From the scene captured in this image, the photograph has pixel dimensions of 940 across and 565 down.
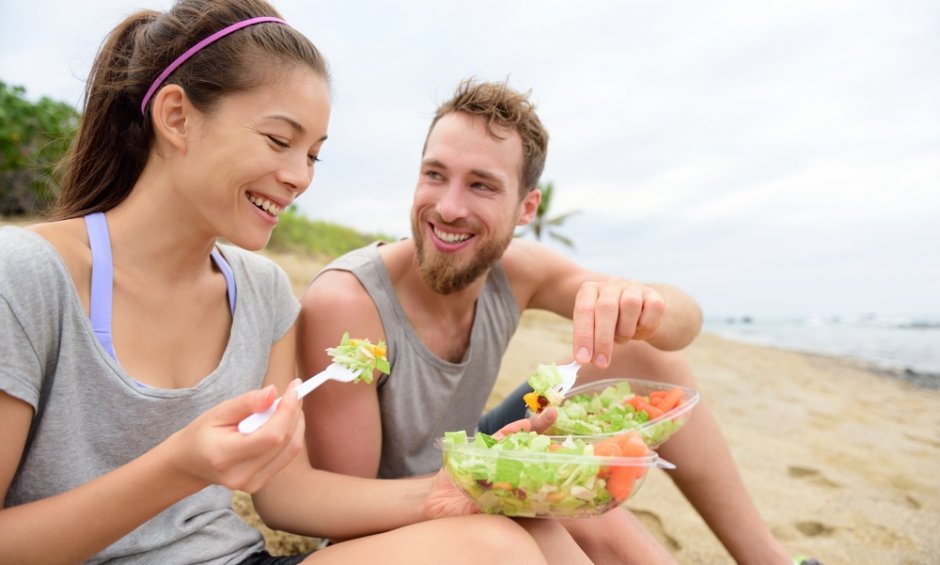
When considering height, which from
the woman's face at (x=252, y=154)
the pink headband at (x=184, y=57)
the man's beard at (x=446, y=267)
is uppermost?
the pink headband at (x=184, y=57)

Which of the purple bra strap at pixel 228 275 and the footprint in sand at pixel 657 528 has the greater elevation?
the purple bra strap at pixel 228 275

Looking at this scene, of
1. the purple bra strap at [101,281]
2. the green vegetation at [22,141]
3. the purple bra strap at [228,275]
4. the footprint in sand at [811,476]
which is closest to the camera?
the purple bra strap at [101,281]

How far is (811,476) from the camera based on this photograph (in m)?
4.25

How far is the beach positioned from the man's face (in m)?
1.15

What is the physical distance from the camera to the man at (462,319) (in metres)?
2.26

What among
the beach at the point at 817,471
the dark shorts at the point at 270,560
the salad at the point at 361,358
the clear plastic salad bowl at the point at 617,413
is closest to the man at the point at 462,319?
the clear plastic salad bowl at the point at 617,413

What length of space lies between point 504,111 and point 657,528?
7.44 feet

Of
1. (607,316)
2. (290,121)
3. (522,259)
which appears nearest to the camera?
(290,121)

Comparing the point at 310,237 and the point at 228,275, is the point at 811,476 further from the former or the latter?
the point at 310,237

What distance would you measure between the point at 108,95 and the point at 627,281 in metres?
1.72

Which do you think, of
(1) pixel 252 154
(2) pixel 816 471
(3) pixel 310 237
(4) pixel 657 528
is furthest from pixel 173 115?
(3) pixel 310 237

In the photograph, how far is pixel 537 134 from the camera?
2943mm

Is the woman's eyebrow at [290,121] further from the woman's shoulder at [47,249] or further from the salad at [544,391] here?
the salad at [544,391]

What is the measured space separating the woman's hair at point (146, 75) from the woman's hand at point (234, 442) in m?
0.88
